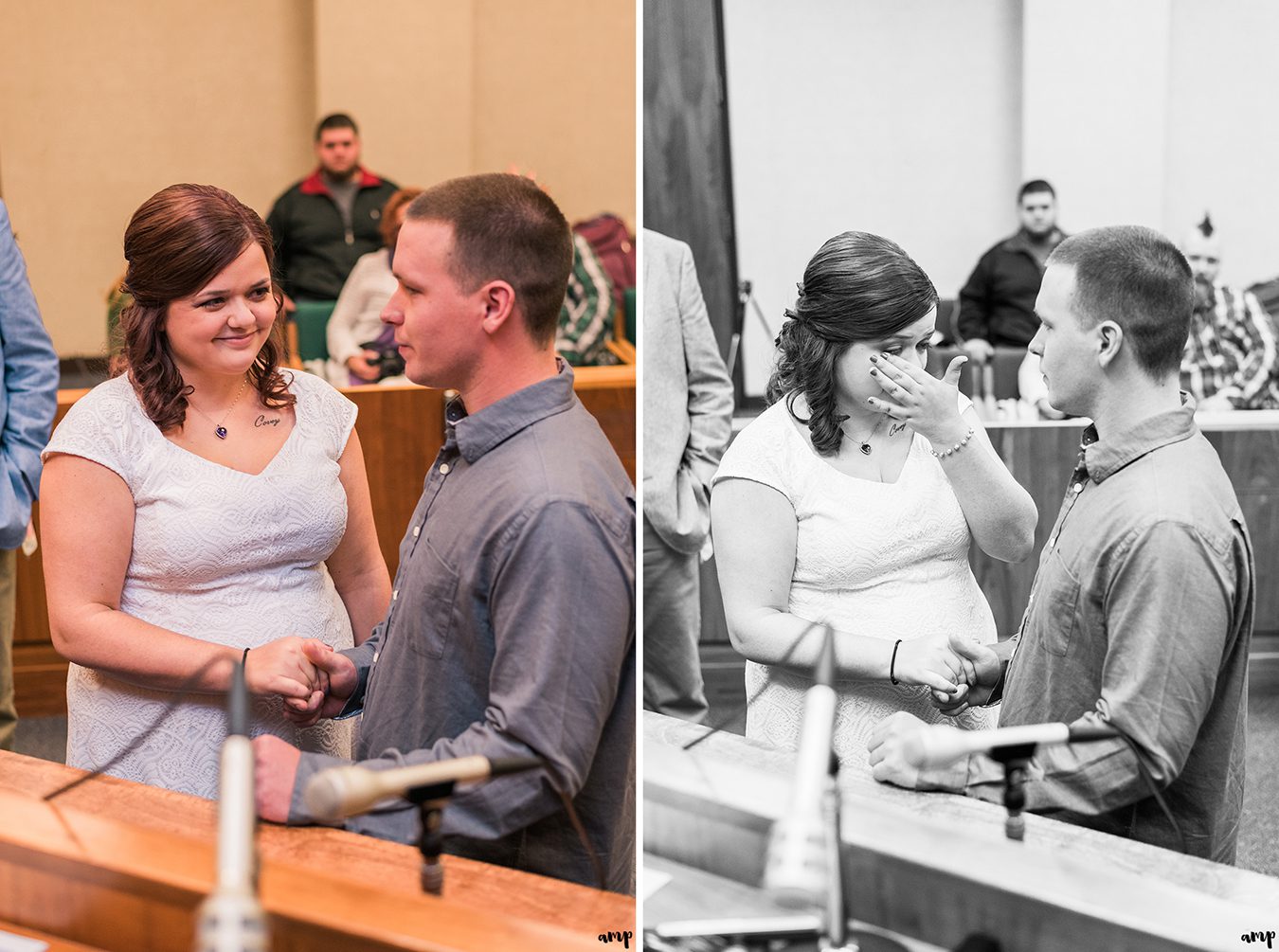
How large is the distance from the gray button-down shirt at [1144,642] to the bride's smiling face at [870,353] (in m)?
0.20

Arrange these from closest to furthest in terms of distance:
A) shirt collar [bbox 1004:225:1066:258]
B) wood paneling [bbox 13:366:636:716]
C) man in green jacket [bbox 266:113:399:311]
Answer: wood paneling [bbox 13:366:636:716]
shirt collar [bbox 1004:225:1066:258]
man in green jacket [bbox 266:113:399:311]

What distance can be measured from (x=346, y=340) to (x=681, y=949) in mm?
3055

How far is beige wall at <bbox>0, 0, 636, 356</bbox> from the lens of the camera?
5.77 meters

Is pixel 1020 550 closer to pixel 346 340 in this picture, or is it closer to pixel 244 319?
pixel 244 319

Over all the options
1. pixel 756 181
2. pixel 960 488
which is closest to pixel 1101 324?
pixel 960 488

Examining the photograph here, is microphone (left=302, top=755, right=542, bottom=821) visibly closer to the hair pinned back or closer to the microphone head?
the microphone head

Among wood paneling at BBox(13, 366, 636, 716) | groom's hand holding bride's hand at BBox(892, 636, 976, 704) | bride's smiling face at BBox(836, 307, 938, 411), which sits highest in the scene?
bride's smiling face at BBox(836, 307, 938, 411)

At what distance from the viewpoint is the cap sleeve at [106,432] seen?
4.70 feet

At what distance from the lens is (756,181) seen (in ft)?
9.18

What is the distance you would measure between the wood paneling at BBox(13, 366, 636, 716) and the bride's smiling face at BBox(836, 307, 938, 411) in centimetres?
180

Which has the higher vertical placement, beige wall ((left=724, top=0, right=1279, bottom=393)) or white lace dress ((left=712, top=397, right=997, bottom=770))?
beige wall ((left=724, top=0, right=1279, bottom=393))

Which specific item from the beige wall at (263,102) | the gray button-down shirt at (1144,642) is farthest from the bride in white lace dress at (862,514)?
the beige wall at (263,102)

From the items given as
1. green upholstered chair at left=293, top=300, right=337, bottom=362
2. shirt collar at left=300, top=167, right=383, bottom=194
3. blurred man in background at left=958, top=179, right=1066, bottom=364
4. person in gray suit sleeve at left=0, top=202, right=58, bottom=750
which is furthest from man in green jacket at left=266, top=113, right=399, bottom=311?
person in gray suit sleeve at left=0, top=202, right=58, bottom=750

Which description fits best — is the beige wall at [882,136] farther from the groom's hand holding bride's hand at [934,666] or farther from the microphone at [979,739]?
the microphone at [979,739]
